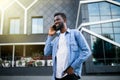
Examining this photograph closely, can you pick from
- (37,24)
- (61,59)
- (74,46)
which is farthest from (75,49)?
(37,24)

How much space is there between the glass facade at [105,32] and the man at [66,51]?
1519 centimetres

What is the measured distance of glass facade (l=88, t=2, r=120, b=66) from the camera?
17703 mm

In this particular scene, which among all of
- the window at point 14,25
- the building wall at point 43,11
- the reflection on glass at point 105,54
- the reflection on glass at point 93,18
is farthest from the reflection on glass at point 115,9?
the window at point 14,25

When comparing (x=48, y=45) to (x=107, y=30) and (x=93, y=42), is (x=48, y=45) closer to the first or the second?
(x=93, y=42)

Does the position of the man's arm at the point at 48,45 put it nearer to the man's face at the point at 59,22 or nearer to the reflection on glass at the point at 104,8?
the man's face at the point at 59,22

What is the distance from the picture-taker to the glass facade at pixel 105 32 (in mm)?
17703

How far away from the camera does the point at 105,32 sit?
18359 mm

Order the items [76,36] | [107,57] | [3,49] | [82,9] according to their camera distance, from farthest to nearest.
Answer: [3,49], [82,9], [107,57], [76,36]

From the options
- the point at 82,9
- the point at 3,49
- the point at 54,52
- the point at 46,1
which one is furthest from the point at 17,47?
the point at 54,52

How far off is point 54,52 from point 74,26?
74.8 ft

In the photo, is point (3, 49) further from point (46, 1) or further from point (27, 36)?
point (46, 1)

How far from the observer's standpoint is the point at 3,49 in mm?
24125

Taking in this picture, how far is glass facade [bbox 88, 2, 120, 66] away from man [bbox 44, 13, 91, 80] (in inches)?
598

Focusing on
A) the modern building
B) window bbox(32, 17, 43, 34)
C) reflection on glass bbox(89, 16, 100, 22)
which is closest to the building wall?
window bbox(32, 17, 43, 34)
